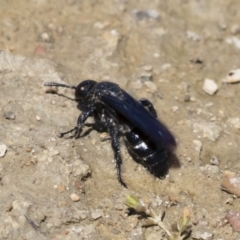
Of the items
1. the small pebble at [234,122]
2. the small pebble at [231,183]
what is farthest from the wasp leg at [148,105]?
the small pebble at [231,183]

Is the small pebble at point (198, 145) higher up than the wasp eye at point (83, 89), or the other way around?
the wasp eye at point (83, 89)

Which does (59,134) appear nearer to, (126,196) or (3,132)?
→ (3,132)

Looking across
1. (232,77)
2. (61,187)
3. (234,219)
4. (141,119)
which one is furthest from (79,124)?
(232,77)

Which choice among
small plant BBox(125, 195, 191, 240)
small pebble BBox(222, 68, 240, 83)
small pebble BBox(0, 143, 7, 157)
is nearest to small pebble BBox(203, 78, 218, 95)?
small pebble BBox(222, 68, 240, 83)

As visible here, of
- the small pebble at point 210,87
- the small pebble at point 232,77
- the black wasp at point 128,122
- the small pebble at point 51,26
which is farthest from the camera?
the small pebble at point 51,26

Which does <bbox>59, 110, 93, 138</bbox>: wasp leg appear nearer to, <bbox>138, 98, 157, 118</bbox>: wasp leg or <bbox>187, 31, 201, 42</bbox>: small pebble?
<bbox>138, 98, 157, 118</bbox>: wasp leg

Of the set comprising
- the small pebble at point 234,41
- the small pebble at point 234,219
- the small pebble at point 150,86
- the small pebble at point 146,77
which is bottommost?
the small pebble at point 234,219

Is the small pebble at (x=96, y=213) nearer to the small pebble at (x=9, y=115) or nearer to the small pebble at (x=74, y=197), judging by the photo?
the small pebble at (x=74, y=197)
